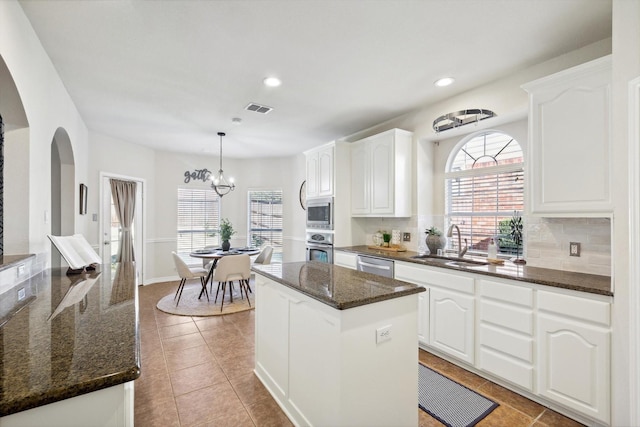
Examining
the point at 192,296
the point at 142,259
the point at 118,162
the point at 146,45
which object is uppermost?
the point at 146,45

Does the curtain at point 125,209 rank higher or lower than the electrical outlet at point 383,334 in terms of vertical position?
higher

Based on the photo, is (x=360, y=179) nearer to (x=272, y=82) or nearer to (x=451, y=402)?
(x=272, y=82)

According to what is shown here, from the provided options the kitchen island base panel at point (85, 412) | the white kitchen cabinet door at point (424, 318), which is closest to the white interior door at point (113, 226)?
the white kitchen cabinet door at point (424, 318)

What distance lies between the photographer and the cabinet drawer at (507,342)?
2.17m

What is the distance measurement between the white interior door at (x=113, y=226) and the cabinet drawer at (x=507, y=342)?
15.5 feet

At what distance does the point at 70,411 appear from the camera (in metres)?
0.78

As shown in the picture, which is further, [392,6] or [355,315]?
[392,6]

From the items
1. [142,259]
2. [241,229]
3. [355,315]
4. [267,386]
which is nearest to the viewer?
[355,315]

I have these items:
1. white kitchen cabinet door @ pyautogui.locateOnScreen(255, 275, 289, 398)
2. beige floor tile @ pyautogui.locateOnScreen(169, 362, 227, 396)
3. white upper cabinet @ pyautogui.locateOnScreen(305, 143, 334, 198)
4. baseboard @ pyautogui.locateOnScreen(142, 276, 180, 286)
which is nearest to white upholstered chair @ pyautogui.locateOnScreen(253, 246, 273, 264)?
white upper cabinet @ pyautogui.locateOnScreen(305, 143, 334, 198)

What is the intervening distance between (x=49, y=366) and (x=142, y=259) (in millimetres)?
5548

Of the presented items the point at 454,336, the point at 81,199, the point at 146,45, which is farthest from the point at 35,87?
the point at 454,336

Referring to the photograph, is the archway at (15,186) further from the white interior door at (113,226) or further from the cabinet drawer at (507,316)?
the cabinet drawer at (507,316)

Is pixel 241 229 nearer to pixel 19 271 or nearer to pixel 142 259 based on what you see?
pixel 142 259

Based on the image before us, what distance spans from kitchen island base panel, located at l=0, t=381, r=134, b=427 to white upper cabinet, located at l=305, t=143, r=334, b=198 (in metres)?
3.68
